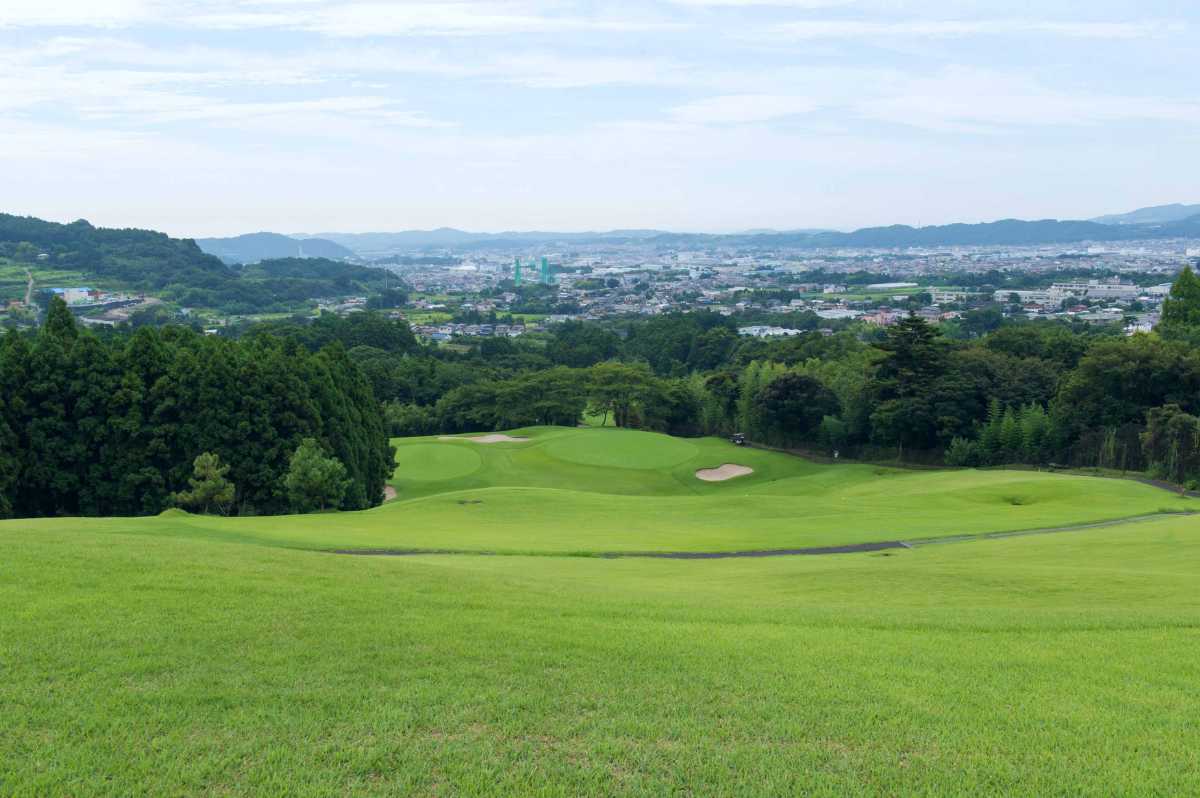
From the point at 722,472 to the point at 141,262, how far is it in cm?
16440

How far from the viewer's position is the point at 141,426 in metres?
33.4

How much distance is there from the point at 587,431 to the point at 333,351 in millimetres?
18853

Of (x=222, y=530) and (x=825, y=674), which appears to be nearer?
(x=825, y=674)

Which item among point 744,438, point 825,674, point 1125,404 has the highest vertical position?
point 825,674

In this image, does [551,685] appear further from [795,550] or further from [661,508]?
[661,508]

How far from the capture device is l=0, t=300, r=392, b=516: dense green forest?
1266 inches

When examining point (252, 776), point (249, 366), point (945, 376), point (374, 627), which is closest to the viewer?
point (252, 776)

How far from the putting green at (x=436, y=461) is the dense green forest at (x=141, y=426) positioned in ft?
30.8

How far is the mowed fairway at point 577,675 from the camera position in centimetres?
675

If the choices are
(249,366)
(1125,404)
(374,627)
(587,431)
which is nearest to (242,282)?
(587,431)

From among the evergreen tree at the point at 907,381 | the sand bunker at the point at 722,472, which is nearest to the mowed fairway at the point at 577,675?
the sand bunker at the point at 722,472

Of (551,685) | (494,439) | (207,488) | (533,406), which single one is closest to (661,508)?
(207,488)

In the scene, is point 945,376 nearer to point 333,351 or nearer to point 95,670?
point 333,351

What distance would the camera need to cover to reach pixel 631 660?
945 centimetres
